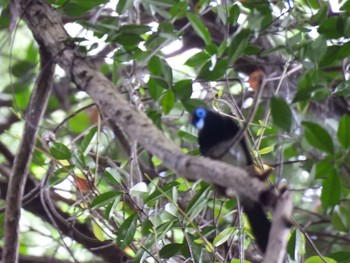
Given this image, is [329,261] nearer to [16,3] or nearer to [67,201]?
[16,3]

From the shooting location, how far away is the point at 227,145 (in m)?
1.58

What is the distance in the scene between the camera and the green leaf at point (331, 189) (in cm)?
121

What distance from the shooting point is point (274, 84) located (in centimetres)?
238

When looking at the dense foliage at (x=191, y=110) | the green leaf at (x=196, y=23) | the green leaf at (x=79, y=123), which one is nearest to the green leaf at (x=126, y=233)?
the dense foliage at (x=191, y=110)

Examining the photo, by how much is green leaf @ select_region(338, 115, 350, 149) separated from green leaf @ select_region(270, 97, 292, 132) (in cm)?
9

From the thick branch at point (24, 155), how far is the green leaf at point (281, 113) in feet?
1.99

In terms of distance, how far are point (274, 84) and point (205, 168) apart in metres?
1.51

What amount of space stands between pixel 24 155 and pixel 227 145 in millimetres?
474

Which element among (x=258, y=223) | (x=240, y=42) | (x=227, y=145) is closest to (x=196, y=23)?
(x=240, y=42)

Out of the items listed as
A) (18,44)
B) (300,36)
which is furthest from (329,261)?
(18,44)

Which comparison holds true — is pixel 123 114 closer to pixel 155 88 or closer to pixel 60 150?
pixel 155 88

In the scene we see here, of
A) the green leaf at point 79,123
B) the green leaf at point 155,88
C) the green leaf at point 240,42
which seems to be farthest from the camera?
the green leaf at point 79,123

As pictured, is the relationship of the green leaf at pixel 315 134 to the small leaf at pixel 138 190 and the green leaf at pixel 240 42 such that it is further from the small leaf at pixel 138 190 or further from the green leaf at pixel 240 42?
the small leaf at pixel 138 190

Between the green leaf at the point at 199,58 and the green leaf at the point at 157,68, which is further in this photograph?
the green leaf at the point at 199,58
